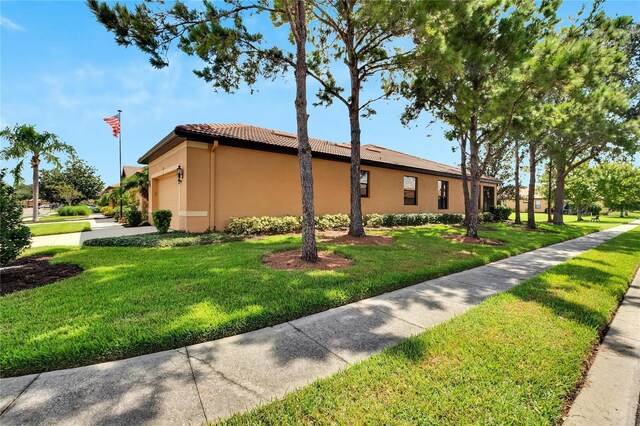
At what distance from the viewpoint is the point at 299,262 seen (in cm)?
609

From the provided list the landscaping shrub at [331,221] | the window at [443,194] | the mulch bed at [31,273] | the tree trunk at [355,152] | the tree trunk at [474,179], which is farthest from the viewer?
the window at [443,194]

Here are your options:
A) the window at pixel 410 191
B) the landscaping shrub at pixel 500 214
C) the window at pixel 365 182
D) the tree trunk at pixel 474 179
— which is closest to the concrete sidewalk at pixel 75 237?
the window at pixel 365 182

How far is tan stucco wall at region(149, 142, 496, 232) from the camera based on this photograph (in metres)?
10.1

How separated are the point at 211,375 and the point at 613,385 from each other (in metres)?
3.41

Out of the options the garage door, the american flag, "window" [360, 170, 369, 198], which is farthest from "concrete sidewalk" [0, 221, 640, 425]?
the american flag

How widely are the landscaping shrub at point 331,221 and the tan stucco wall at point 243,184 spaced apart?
891 millimetres

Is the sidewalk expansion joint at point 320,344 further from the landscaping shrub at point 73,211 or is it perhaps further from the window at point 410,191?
the landscaping shrub at point 73,211

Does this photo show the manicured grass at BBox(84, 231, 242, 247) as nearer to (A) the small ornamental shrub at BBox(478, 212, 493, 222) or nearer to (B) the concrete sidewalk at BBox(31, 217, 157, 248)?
(B) the concrete sidewalk at BBox(31, 217, 157, 248)

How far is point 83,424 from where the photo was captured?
1793 mm

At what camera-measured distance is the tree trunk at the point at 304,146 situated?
6.19 m

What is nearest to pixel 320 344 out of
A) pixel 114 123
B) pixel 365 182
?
pixel 365 182

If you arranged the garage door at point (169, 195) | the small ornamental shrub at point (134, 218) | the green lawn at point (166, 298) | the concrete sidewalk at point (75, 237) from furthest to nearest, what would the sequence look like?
the small ornamental shrub at point (134, 218) < the garage door at point (169, 195) < the concrete sidewalk at point (75, 237) < the green lawn at point (166, 298)

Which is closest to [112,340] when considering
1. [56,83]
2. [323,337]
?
[323,337]

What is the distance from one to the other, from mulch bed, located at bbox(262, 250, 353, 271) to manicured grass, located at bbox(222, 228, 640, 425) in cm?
287
